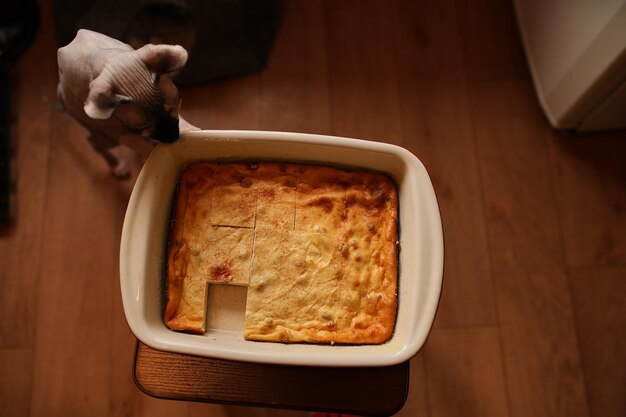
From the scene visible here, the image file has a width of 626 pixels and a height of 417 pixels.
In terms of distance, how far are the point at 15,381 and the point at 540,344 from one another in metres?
2.06

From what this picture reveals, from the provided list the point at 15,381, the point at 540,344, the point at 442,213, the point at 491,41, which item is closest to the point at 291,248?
the point at 442,213

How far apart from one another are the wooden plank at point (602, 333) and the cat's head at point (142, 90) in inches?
66.3

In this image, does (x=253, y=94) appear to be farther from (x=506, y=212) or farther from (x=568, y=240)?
(x=568, y=240)

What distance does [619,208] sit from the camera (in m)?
1.99

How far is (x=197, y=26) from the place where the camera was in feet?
6.75

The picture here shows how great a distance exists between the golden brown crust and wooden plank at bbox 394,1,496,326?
2.38 ft

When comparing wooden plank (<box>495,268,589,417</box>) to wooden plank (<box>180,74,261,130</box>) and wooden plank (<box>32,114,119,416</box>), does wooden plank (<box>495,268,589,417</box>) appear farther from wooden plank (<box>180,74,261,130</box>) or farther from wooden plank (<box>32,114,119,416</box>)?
wooden plank (<box>32,114,119,416</box>)

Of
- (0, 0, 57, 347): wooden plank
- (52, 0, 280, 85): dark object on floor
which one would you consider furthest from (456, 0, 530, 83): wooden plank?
(0, 0, 57, 347): wooden plank

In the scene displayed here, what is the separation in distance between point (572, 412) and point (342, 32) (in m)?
1.82

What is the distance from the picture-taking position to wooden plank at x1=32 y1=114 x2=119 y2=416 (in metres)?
1.85

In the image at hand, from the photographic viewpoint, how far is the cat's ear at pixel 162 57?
1126mm

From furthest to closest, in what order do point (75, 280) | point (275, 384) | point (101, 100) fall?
point (75, 280), point (275, 384), point (101, 100)

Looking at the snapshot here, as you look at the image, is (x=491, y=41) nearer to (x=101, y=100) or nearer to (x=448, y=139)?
(x=448, y=139)

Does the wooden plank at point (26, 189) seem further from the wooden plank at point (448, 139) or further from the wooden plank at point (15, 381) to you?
the wooden plank at point (448, 139)
